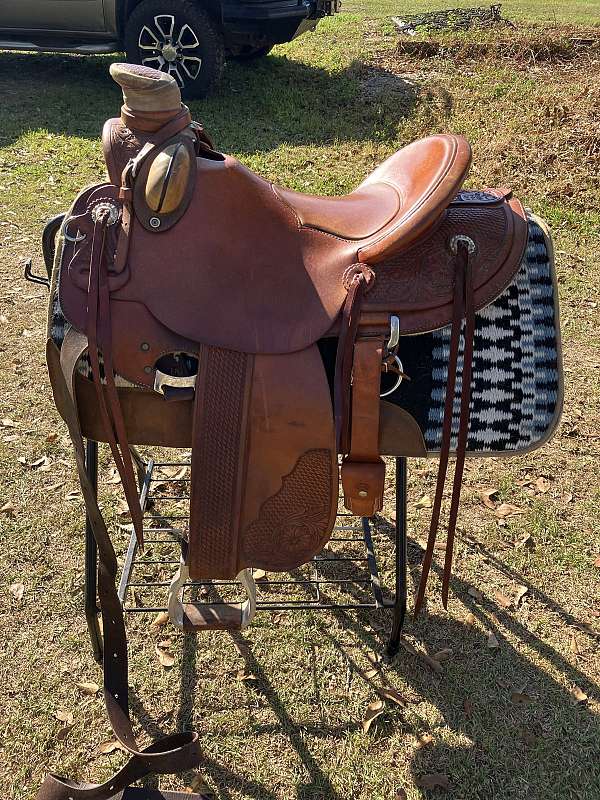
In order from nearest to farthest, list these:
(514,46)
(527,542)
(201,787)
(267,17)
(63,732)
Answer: (201,787), (63,732), (527,542), (267,17), (514,46)

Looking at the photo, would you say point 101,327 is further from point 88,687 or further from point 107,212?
point 88,687

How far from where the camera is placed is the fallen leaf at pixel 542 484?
2643 millimetres

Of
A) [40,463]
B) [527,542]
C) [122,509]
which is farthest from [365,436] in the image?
[40,463]

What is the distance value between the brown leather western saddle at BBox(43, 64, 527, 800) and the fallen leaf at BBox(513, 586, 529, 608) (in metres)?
0.93

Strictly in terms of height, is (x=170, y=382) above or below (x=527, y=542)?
above

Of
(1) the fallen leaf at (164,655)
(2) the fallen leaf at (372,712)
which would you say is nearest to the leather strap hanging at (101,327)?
(1) the fallen leaf at (164,655)

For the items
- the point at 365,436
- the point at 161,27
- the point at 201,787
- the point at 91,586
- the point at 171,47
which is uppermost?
the point at 161,27

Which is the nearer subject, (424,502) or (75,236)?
(75,236)

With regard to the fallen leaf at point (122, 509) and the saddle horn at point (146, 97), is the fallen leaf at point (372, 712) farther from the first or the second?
the saddle horn at point (146, 97)

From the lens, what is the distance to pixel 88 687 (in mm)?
1924

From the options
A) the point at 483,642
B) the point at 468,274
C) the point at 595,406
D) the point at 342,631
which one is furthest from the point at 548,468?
the point at 468,274

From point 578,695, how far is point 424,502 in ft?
2.85

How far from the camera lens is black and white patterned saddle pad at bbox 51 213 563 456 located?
1509mm

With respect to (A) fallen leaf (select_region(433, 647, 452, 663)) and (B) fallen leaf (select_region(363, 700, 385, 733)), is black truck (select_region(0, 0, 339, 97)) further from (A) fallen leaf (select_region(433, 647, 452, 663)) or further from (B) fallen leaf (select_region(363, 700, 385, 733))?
(B) fallen leaf (select_region(363, 700, 385, 733))
